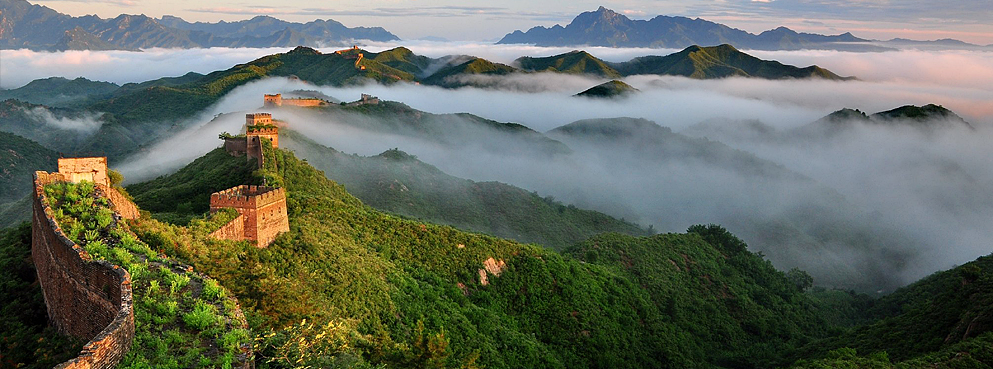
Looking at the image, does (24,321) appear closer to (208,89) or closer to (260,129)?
(260,129)

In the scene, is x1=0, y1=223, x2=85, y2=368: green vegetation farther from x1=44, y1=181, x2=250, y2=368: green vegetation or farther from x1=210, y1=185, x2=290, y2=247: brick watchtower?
x1=210, y1=185, x2=290, y2=247: brick watchtower

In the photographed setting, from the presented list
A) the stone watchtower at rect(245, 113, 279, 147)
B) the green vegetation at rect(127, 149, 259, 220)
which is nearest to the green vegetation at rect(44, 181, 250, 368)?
the green vegetation at rect(127, 149, 259, 220)

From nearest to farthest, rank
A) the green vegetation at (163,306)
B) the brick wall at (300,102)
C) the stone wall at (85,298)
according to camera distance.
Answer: the stone wall at (85,298), the green vegetation at (163,306), the brick wall at (300,102)

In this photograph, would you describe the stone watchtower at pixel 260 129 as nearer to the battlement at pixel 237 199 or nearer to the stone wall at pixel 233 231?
the battlement at pixel 237 199

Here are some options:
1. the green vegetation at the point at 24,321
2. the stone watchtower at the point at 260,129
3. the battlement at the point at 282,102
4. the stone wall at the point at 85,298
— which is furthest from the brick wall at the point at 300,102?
the stone wall at the point at 85,298

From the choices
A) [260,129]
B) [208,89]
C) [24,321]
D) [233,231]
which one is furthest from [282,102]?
[208,89]

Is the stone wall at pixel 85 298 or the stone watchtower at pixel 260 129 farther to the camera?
the stone watchtower at pixel 260 129

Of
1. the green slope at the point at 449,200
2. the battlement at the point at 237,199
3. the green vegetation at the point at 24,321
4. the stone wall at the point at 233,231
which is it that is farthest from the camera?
the green slope at the point at 449,200

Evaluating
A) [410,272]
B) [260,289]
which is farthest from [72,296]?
[410,272]
